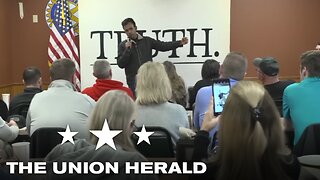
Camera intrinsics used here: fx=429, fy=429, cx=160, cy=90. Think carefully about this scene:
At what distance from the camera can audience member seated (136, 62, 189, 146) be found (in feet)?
9.64

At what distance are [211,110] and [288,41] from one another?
17.4ft

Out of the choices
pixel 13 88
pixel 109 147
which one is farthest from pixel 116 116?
pixel 13 88

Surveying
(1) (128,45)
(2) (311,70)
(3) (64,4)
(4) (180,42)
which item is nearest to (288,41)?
(4) (180,42)

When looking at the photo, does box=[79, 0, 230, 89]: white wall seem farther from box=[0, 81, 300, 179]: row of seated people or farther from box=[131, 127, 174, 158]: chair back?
box=[0, 81, 300, 179]: row of seated people

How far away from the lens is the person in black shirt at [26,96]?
13.2 ft

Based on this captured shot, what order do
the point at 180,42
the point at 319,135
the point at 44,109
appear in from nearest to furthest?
1. the point at 319,135
2. the point at 44,109
3. the point at 180,42

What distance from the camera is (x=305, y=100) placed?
3006 millimetres

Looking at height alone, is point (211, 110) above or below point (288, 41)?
below

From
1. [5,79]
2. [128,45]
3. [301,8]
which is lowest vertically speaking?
[5,79]

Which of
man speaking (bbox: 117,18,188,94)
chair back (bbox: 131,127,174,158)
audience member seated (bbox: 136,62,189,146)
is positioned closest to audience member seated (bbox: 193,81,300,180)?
chair back (bbox: 131,127,174,158)

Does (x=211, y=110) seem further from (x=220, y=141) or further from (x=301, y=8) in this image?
(x=301, y=8)

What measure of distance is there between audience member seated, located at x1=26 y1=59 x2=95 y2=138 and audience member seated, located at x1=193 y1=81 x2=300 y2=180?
1.56 metres

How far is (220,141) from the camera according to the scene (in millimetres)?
1616

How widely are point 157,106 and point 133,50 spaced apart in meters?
2.96
